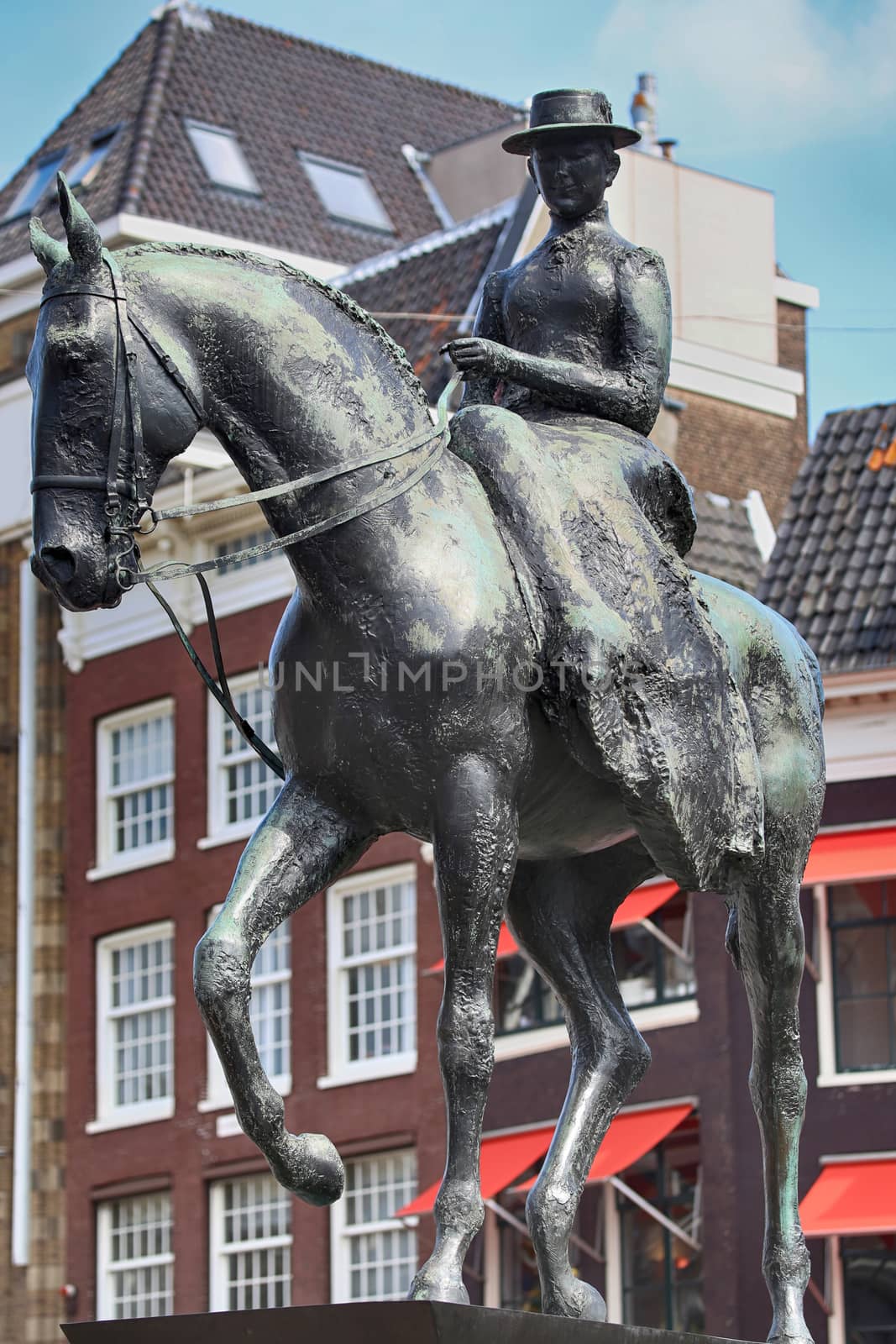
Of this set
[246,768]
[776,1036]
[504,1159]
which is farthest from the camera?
[246,768]

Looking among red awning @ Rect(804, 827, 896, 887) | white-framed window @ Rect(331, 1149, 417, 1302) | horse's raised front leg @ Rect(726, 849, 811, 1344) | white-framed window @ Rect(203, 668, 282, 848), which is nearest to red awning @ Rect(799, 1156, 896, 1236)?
red awning @ Rect(804, 827, 896, 887)

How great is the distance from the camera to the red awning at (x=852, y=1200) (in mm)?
25234

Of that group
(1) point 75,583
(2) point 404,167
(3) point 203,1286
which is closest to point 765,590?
(3) point 203,1286

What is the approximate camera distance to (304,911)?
33.8 metres

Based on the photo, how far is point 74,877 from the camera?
1460 inches

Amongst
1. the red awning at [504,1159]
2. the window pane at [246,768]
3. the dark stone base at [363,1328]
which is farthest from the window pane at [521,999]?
the dark stone base at [363,1328]

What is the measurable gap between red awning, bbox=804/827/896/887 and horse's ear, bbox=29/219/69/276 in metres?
19.0

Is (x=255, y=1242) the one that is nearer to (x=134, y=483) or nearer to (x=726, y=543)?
(x=726, y=543)

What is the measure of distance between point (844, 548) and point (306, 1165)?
21.6 metres

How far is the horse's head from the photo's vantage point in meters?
7.62

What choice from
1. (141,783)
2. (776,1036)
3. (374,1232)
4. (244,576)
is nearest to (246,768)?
(141,783)

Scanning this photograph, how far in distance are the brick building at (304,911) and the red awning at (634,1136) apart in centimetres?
6

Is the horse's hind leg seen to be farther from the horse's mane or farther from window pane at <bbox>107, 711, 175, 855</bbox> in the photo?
window pane at <bbox>107, 711, 175, 855</bbox>

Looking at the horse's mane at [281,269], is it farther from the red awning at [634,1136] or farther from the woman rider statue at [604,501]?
the red awning at [634,1136]
